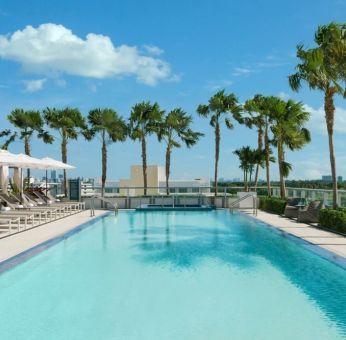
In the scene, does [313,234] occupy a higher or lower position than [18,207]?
lower

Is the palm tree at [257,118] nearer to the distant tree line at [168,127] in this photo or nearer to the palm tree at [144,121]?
the distant tree line at [168,127]

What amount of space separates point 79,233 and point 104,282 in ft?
21.4

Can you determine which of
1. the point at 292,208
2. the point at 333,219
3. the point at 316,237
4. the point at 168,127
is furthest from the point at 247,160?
the point at 316,237

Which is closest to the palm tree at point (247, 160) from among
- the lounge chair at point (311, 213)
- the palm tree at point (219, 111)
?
the palm tree at point (219, 111)

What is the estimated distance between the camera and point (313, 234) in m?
13.4

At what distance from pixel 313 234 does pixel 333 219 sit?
80 cm

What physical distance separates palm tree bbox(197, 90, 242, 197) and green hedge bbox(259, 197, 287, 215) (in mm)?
4462

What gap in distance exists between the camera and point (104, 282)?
866 centimetres

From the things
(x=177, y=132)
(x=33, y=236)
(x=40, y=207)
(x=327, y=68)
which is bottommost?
(x=33, y=236)

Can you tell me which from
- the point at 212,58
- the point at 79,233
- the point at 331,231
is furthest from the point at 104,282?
the point at 212,58

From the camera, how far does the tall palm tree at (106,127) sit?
28172 millimetres

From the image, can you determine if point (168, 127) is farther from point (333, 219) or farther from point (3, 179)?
point (333, 219)

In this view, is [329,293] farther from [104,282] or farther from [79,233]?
[79,233]

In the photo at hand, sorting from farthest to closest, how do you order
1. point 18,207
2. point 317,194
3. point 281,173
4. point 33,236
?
point 281,173 → point 317,194 → point 18,207 → point 33,236
